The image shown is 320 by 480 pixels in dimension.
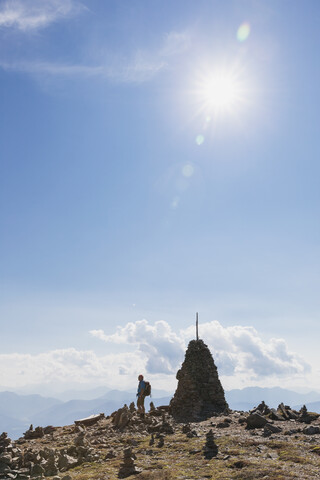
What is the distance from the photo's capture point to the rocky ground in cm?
1811

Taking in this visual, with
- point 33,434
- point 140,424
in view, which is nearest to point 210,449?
point 140,424

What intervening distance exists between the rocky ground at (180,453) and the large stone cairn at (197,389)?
19.7 ft

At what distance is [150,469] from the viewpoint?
19.5 m

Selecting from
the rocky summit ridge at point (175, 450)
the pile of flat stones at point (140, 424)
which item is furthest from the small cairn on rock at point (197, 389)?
the pile of flat stones at point (140, 424)

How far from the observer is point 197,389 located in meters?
39.2

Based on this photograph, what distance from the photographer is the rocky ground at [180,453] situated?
1811 centimetres

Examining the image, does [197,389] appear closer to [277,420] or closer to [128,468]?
[277,420]

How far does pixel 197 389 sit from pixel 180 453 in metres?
17.6

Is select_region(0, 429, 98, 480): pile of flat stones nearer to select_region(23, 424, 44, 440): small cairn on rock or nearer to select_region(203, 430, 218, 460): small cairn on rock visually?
select_region(203, 430, 218, 460): small cairn on rock

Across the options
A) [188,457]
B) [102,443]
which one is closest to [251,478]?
[188,457]

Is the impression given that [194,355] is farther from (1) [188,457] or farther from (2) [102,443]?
(1) [188,457]

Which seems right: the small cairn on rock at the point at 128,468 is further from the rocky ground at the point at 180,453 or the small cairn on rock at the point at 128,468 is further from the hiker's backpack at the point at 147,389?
the hiker's backpack at the point at 147,389

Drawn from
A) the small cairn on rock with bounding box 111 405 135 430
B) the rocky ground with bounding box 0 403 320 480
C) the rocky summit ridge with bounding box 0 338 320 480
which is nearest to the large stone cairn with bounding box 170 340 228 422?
the rocky summit ridge with bounding box 0 338 320 480

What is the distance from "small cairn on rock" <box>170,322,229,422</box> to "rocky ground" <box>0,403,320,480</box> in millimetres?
5959
